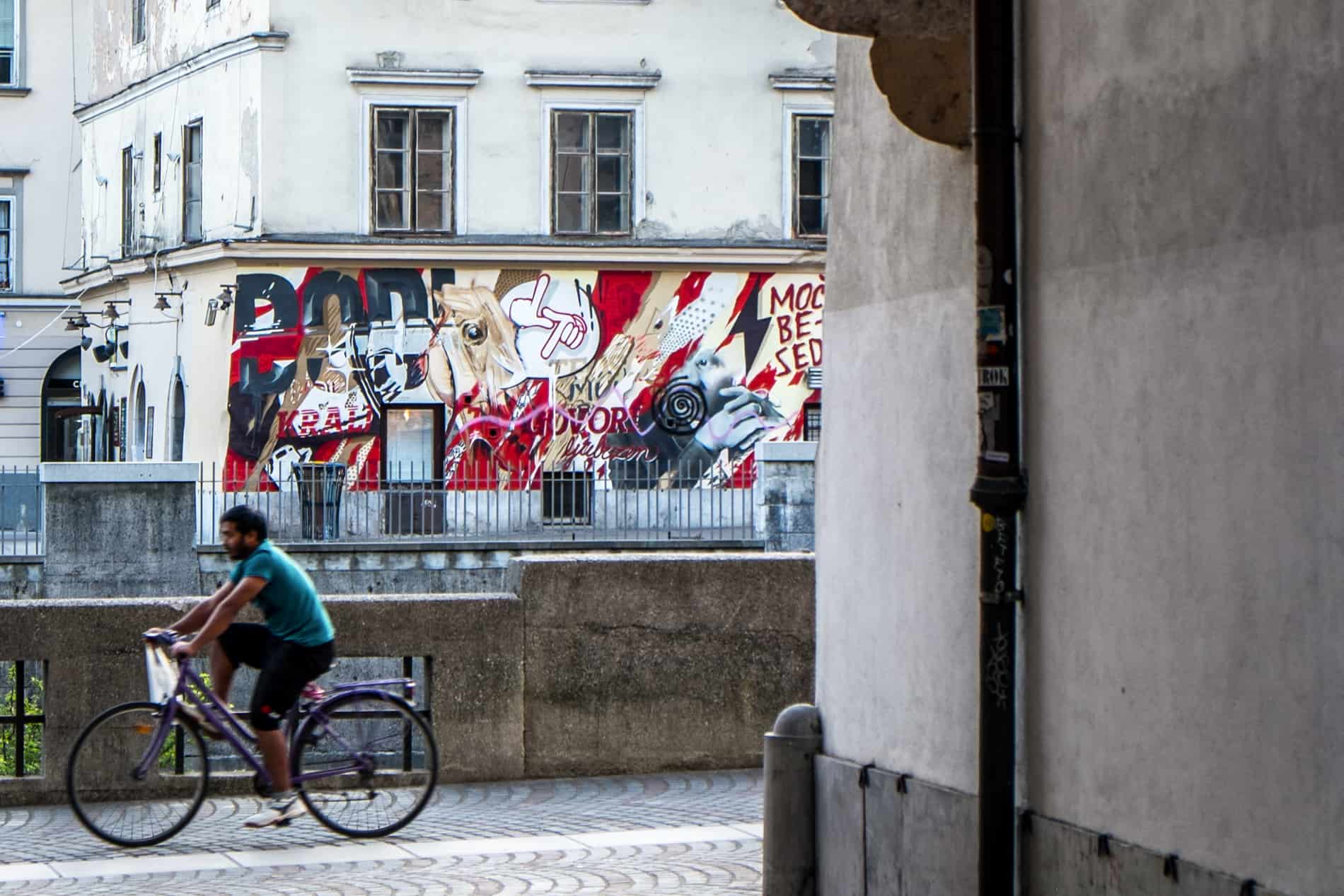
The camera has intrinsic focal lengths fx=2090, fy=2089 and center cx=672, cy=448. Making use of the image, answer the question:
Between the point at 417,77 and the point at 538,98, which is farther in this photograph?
the point at 538,98

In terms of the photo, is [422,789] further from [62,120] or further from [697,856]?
[62,120]

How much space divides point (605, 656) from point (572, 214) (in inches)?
885

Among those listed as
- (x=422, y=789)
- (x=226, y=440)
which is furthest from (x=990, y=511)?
(x=226, y=440)

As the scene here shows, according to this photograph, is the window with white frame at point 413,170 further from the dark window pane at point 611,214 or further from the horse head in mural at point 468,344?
the dark window pane at point 611,214

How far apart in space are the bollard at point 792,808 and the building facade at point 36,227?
129 feet

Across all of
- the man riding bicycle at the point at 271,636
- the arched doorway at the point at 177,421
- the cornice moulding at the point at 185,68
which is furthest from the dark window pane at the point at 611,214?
the man riding bicycle at the point at 271,636

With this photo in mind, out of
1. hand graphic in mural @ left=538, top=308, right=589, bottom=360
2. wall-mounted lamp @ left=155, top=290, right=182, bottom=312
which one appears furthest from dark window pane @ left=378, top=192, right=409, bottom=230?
wall-mounted lamp @ left=155, top=290, right=182, bottom=312

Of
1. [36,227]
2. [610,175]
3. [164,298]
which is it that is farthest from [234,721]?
[36,227]

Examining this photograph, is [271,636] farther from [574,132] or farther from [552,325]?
[574,132]

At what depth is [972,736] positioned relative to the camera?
22.2 feet

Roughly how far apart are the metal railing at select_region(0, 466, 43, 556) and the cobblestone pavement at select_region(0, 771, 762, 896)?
14098 mm

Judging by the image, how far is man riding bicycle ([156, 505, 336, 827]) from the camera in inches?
376

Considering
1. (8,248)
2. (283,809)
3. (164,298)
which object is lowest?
(283,809)

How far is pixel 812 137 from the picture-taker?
111ft
